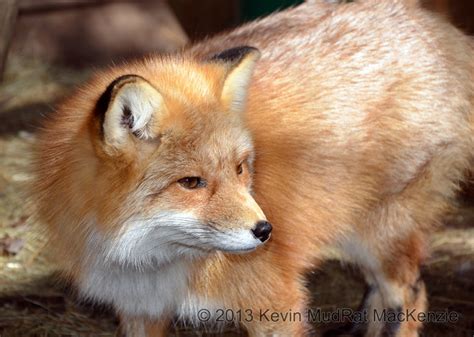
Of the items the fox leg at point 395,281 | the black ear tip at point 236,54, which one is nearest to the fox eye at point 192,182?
the black ear tip at point 236,54

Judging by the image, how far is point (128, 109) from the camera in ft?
13.0

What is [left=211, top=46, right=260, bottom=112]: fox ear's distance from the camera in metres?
4.39

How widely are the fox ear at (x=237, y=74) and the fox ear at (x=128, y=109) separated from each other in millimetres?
454

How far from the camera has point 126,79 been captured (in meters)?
3.79

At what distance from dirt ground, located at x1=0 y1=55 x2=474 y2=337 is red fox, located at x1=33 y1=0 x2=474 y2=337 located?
0.55 meters

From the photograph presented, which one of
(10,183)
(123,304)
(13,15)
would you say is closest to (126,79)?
(123,304)

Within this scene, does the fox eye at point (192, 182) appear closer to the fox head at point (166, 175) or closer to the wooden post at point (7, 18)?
the fox head at point (166, 175)

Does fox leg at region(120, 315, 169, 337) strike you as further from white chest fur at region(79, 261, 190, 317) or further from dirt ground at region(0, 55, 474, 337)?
dirt ground at region(0, 55, 474, 337)

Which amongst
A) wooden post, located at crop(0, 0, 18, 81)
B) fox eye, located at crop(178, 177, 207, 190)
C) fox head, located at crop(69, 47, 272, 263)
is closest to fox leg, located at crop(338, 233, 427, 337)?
fox head, located at crop(69, 47, 272, 263)

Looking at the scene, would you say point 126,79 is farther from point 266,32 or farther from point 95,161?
point 266,32

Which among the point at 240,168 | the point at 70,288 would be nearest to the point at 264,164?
the point at 240,168

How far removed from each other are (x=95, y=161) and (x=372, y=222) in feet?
5.98

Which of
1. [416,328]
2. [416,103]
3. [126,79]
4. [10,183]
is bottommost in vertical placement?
[416,328]

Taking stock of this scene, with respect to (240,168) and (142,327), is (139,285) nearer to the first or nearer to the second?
(142,327)
